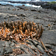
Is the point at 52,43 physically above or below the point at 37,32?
below

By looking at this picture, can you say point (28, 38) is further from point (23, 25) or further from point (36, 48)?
point (23, 25)

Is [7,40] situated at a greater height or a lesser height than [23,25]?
lesser

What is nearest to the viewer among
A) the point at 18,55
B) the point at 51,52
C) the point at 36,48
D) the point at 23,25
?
the point at 18,55

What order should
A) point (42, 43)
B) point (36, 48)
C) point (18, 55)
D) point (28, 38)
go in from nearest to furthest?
point (18, 55)
point (36, 48)
point (42, 43)
point (28, 38)

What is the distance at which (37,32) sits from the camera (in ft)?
8.41

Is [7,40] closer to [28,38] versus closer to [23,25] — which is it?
[28,38]

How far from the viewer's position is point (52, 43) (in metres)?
2.31

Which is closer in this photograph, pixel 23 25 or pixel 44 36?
pixel 44 36

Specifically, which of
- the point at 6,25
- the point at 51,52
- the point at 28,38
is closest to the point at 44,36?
the point at 28,38

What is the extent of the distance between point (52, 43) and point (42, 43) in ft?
1.03

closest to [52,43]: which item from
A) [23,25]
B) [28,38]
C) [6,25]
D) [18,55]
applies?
[28,38]

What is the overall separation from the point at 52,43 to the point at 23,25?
1.34 m

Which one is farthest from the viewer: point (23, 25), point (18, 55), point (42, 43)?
point (23, 25)

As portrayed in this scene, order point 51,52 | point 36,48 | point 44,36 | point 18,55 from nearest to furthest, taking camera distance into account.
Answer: point 18,55, point 51,52, point 36,48, point 44,36
